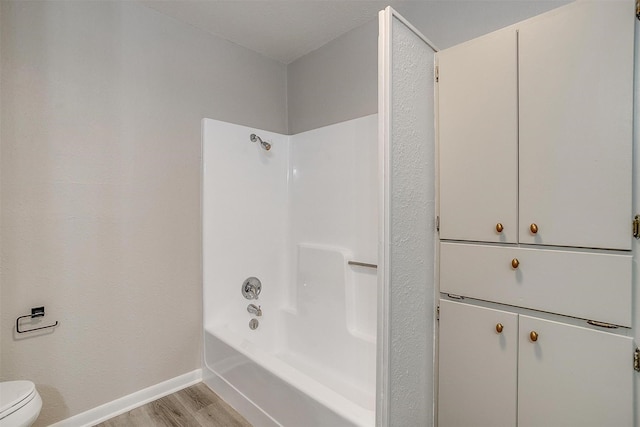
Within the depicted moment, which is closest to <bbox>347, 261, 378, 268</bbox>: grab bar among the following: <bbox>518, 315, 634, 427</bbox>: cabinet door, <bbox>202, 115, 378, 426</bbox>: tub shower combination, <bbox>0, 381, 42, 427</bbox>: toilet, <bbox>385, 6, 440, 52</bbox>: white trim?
<bbox>202, 115, 378, 426</bbox>: tub shower combination

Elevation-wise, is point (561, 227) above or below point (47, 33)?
below

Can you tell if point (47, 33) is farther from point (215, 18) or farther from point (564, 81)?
point (564, 81)

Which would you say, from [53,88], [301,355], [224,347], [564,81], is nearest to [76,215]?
[53,88]

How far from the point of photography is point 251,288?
2.36 metres

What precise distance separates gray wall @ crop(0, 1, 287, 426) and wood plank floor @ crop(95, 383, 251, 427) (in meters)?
0.15

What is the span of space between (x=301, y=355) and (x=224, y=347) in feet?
2.02

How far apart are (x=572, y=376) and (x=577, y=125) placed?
3.13 feet

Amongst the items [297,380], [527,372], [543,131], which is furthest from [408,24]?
[297,380]

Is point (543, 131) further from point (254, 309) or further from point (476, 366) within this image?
point (254, 309)

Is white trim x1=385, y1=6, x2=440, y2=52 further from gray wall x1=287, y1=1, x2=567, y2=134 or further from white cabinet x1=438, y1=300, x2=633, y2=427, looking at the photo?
white cabinet x1=438, y1=300, x2=633, y2=427

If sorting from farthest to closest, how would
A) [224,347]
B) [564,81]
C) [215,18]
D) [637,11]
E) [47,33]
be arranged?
1. [215,18]
2. [224,347]
3. [47,33]
4. [564,81]
5. [637,11]

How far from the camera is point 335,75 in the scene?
7.79 feet

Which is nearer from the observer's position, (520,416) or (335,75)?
(520,416)

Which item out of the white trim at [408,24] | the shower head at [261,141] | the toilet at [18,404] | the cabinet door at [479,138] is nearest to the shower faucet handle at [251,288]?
the shower head at [261,141]
